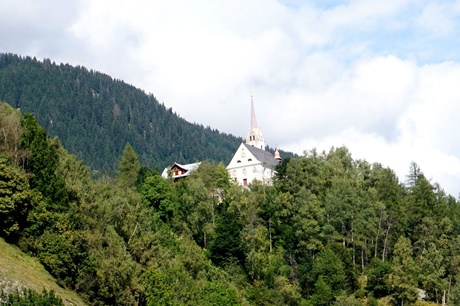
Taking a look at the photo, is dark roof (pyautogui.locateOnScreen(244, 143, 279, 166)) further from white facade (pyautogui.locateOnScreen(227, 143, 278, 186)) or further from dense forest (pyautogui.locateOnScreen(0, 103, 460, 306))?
dense forest (pyautogui.locateOnScreen(0, 103, 460, 306))

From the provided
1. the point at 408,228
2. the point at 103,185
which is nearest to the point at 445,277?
the point at 408,228

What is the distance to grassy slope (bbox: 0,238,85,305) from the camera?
121 feet

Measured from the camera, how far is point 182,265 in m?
53.9

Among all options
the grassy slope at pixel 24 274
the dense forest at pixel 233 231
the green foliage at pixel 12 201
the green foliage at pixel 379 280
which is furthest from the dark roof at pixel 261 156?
the grassy slope at pixel 24 274

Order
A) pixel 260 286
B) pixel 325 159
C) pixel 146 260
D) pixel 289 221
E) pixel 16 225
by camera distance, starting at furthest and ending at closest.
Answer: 1. pixel 325 159
2. pixel 289 221
3. pixel 260 286
4. pixel 146 260
5. pixel 16 225

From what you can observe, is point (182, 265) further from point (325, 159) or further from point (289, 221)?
point (325, 159)

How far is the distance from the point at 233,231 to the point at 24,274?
31820 millimetres

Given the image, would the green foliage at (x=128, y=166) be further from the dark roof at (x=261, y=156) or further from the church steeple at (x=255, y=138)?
the church steeple at (x=255, y=138)

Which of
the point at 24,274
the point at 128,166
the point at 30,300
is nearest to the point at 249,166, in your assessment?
the point at 128,166

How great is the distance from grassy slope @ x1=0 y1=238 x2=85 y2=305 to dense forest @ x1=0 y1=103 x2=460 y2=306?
1.24m

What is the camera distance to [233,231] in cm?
6731

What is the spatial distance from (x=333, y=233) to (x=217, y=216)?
578 inches

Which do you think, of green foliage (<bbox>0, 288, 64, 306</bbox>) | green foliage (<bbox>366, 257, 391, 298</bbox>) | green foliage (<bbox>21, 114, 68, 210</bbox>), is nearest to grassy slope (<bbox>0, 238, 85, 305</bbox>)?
green foliage (<bbox>0, 288, 64, 306</bbox>)

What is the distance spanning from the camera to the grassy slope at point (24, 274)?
36.9 metres
